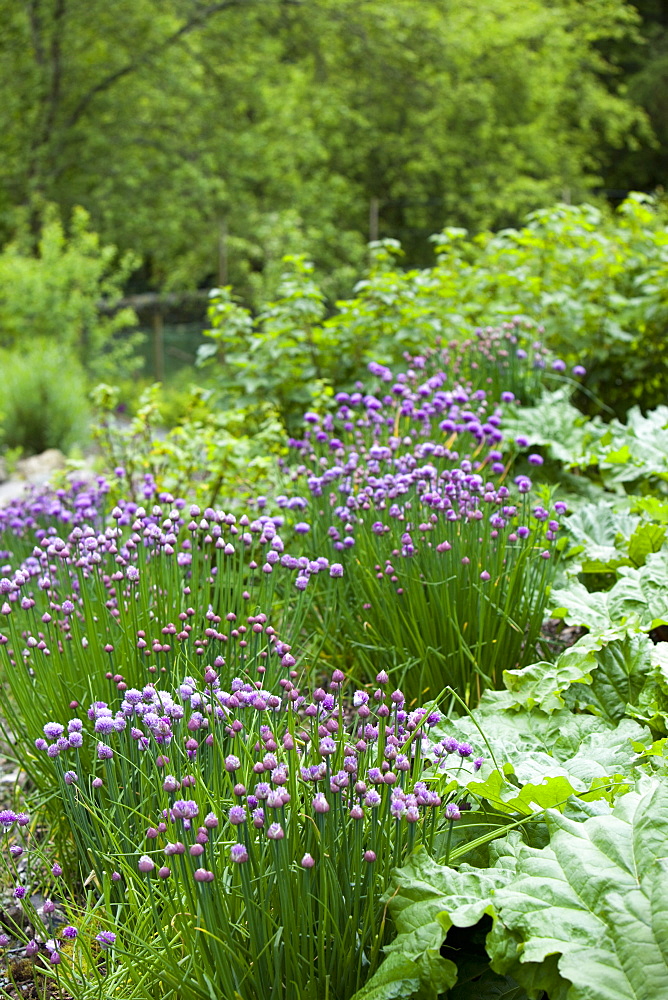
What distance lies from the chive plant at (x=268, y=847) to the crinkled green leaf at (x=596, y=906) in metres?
0.16

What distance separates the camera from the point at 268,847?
146 cm

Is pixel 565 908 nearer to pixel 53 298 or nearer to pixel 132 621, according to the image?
pixel 132 621

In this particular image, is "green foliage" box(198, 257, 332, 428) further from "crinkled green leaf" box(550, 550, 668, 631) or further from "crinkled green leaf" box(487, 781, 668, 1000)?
"crinkled green leaf" box(487, 781, 668, 1000)

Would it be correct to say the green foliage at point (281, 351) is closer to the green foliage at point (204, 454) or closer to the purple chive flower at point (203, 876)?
the green foliage at point (204, 454)

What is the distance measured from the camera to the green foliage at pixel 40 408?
8.16 m

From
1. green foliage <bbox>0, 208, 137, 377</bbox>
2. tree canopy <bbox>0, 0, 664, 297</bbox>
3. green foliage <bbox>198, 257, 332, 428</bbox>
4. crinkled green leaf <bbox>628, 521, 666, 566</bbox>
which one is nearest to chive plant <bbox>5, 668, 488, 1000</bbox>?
crinkled green leaf <bbox>628, 521, 666, 566</bbox>

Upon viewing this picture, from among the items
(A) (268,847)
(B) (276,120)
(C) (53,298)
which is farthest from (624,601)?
(B) (276,120)

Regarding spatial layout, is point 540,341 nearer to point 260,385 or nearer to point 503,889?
point 260,385

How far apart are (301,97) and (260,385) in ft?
41.8

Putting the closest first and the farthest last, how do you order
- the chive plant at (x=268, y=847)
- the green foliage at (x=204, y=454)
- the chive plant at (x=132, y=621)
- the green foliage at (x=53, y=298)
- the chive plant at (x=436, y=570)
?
1. the chive plant at (x=268, y=847)
2. the chive plant at (x=132, y=621)
3. the chive plant at (x=436, y=570)
4. the green foliage at (x=204, y=454)
5. the green foliage at (x=53, y=298)

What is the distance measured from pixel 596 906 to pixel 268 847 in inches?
21.3

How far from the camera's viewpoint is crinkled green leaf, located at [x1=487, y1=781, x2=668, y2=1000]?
49.4 inches

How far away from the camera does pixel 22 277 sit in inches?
380

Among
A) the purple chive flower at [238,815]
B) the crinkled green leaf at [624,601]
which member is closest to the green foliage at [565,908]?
the purple chive flower at [238,815]
